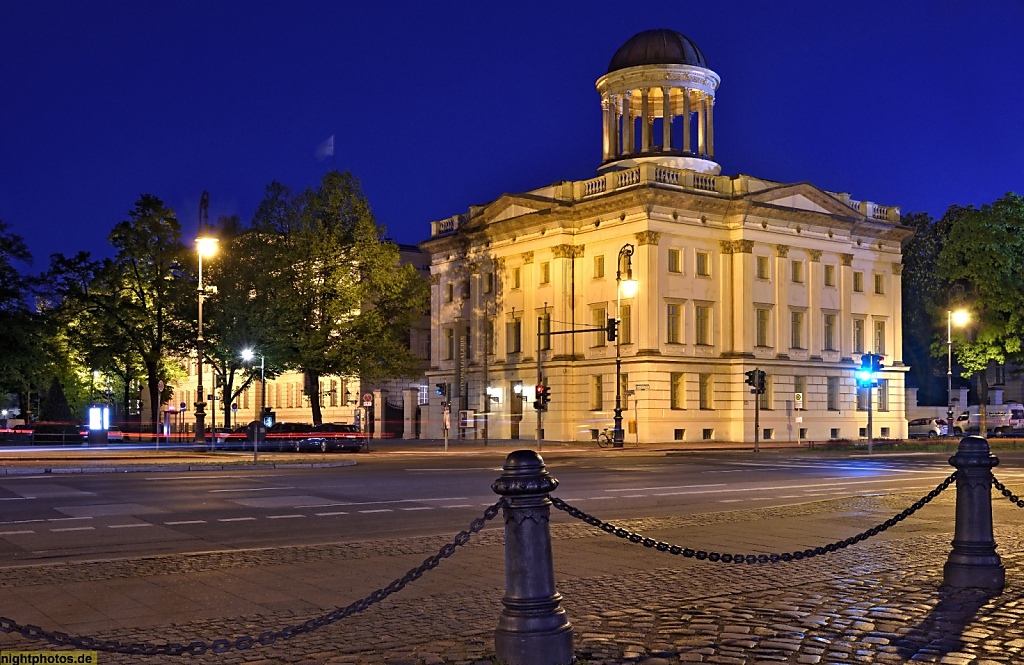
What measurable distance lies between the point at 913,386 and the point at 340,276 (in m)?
44.4

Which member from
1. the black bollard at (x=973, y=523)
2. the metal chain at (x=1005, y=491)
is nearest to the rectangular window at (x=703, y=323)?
the metal chain at (x=1005, y=491)

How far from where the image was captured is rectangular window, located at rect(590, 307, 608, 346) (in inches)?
2709

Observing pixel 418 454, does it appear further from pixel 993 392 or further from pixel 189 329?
pixel 993 392

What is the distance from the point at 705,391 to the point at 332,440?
22.9m

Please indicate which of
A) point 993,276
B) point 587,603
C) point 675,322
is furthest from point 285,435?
point 587,603

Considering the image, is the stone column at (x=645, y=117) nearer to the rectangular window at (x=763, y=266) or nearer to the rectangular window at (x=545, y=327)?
the rectangular window at (x=763, y=266)

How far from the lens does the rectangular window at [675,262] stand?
67375mm

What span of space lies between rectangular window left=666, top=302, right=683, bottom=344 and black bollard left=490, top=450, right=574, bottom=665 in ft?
197

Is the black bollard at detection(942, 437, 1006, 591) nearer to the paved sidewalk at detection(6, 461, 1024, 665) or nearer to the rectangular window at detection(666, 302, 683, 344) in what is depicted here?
the paved sidewalk at detection(6, 461, 1024, 665)

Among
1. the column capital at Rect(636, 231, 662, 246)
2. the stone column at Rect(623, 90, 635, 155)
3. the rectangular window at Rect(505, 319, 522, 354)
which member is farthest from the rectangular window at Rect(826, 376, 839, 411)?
the rectangular window at Rect(505, 319, 522, 354)

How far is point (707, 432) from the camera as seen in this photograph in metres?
68.2

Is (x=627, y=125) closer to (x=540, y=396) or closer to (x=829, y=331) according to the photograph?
(x=829, y=331)

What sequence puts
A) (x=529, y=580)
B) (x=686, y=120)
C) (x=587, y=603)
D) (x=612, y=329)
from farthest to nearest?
(x=686, y=120) < (x=612, y=329) < (x=587, y=603) < (x=529, y=580)

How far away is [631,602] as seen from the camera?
9.97 m
